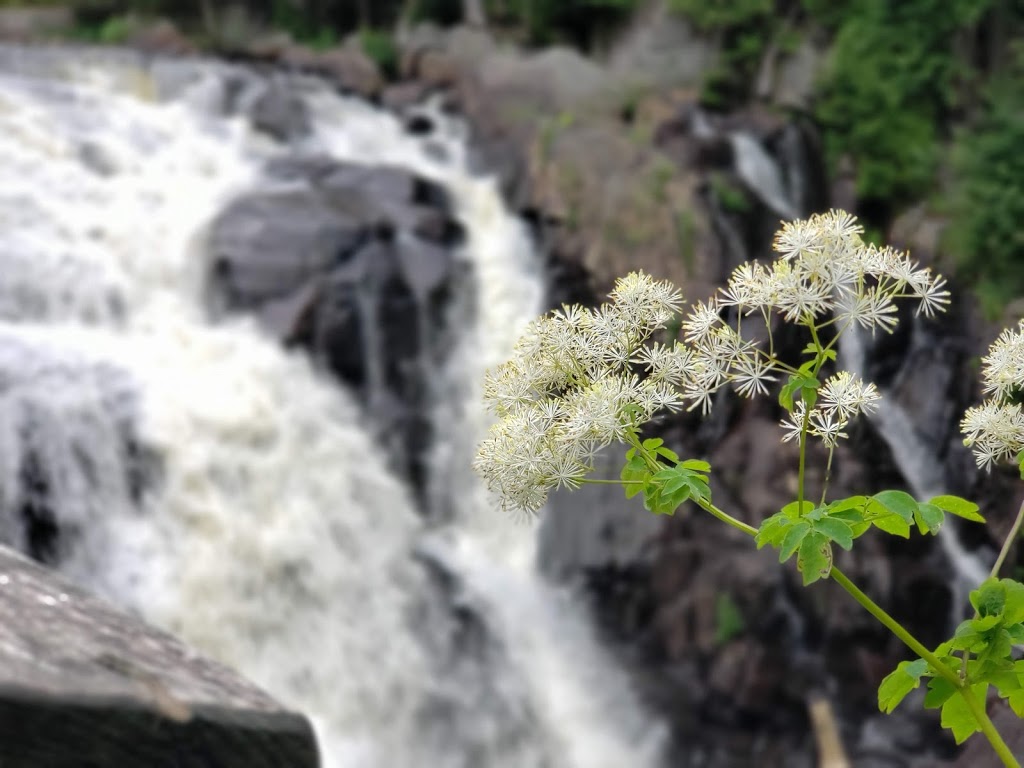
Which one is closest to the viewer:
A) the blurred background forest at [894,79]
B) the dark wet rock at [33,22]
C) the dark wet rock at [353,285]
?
the blurred background forest at [894,79]

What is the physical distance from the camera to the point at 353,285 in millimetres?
9039

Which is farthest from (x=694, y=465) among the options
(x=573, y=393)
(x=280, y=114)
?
(x=280, y=114)

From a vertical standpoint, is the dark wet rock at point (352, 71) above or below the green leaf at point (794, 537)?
above

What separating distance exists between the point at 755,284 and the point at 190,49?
17.4 m

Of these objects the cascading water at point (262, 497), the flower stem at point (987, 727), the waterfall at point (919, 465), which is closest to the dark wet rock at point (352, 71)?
the cascading water at point (262, 497)

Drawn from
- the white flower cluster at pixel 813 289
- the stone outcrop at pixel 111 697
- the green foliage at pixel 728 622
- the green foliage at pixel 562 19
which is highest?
the green foliage at pixel 562 19

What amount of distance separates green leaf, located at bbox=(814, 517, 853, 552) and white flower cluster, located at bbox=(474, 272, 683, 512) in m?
0.33

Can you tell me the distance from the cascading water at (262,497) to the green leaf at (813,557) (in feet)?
19.2

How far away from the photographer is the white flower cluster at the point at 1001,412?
6.17 feet

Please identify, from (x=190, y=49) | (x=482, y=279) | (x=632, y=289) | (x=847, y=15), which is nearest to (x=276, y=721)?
(x=632, y=289)

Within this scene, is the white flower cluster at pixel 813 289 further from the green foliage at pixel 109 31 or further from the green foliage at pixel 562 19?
the green foliage at pixel 109 31

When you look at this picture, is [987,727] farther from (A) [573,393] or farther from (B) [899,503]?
(A) [573,393]

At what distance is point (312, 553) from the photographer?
7723mm

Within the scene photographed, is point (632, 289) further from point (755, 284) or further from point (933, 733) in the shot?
point (933, 733)
